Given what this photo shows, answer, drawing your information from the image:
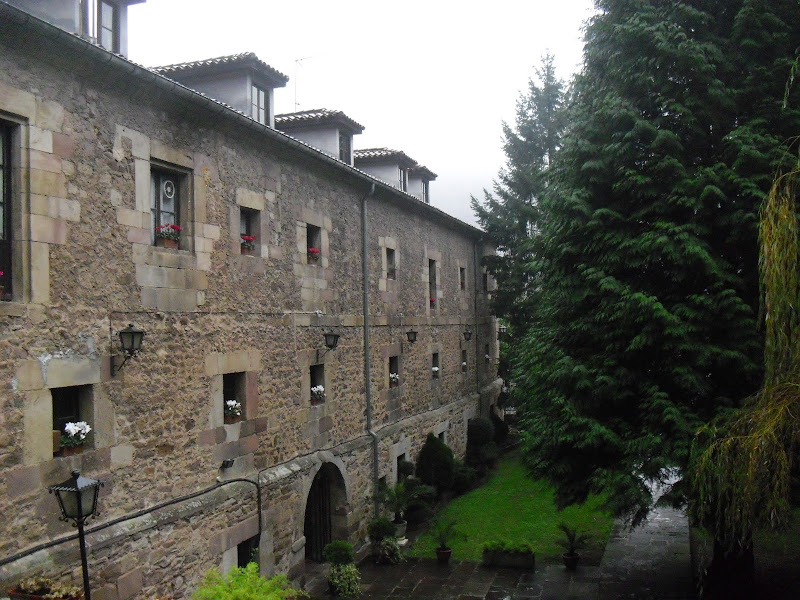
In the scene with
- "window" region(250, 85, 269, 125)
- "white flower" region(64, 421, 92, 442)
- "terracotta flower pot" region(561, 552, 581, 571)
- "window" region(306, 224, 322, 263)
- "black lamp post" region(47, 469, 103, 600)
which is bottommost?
"terracotta flower pot" region(561, 552, 581, 571)

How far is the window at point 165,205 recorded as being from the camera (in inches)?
353

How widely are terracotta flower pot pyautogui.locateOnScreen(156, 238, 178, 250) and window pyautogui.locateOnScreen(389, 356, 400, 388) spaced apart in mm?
8207

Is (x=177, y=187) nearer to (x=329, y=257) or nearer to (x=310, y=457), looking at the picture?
(x=329, y=257)

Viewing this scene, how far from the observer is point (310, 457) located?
40.5 ft

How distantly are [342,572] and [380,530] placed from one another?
2077mm

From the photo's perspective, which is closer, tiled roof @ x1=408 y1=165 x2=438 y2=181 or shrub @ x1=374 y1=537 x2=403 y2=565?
shrub @ x1=374 y1=537 x2=403 y2=565

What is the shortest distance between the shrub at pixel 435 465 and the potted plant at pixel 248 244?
8958 mm

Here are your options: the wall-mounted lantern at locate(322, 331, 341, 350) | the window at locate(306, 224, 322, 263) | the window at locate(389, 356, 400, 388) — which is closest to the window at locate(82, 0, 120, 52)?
the window at locate(306, 224, 322, 263)

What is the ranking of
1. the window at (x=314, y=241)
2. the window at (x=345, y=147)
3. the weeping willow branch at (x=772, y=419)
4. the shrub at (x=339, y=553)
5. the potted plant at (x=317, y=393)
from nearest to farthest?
the weeping willow branch at (x=772, y=419) → the shrub at (x=339, y=553) → the potted plant at (x=317, y=393) → the window at (x=314, y=241) → the window at (x=345, y=147)

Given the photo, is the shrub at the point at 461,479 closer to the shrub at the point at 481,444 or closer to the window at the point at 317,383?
the shrub at the point at 481,444

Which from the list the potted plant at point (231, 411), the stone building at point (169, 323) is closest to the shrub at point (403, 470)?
the stone building at point (169, 323)

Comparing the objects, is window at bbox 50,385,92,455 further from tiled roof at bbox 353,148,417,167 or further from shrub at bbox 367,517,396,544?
tiled roof at bbox 353,148,417,167

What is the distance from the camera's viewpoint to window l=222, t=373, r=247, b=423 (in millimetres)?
10180

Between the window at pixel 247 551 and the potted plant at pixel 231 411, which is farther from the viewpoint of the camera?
the window at pixel 247 551
